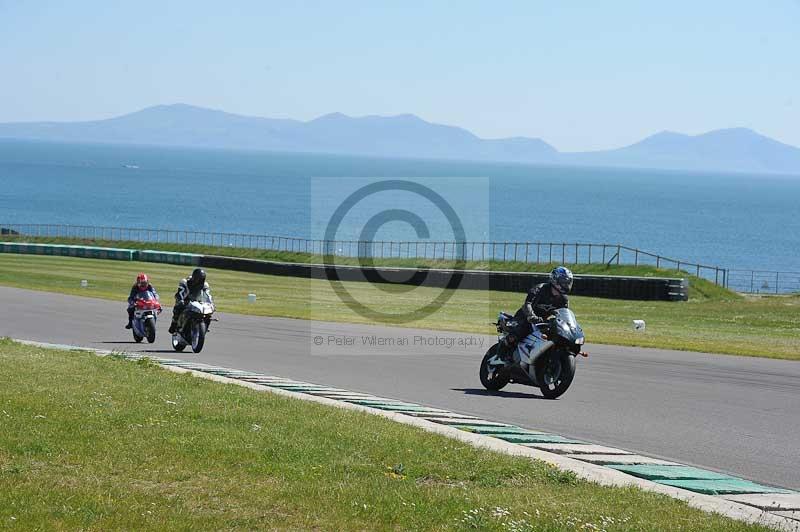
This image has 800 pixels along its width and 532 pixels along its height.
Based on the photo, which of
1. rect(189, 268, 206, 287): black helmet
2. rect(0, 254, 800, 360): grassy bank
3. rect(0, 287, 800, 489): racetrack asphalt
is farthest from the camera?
rect(0, 254, 800, 360): grassy bank

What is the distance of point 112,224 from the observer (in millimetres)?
146875

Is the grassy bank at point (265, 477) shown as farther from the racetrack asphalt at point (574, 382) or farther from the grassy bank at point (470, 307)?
the grassy bank at point (470, 307)

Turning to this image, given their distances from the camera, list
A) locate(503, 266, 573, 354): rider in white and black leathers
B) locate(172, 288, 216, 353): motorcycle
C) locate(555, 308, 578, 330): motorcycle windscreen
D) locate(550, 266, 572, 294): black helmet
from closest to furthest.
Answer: locate(555, 308, 578, 330): motorcycle windscreen, locate(550, 266, 572, 294): black helmet, locate(503, 266, 573, 354): rider in white and black leathers, locate(172, 288, 216, 353): motorcycle

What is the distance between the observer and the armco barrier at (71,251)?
66812 mm

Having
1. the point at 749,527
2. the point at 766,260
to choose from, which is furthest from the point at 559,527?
the point at 766,260

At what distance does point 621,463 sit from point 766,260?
122534 millimetres

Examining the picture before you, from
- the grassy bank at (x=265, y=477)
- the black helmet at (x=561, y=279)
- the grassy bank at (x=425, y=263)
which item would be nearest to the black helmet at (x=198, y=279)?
the black helmet at (x=561, y=279)

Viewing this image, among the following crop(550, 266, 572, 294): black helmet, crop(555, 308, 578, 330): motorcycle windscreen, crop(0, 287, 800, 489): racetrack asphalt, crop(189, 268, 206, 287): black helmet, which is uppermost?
crop(550, 266, 572, 294): black helmet

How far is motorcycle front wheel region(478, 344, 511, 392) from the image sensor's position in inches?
667

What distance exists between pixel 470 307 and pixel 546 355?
25.8 meters

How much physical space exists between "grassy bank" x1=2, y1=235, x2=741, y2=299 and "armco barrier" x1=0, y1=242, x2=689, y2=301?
3490 mm

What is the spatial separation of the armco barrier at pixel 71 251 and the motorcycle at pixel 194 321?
44.9 meters

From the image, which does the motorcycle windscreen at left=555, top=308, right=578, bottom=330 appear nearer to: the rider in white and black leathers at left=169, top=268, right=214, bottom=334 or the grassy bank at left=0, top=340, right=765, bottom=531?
the grassy bank at left=0, top=340, right=765, bottom=531

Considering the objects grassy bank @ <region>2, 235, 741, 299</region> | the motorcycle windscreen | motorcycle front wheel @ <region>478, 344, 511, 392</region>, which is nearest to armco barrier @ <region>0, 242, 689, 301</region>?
grassy bank @ <region>2, 235, 741, 299</region>
